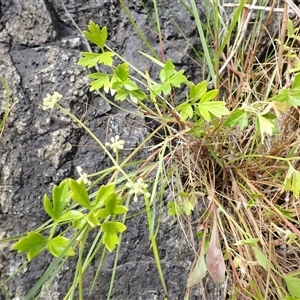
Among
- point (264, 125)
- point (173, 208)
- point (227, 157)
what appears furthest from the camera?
point (227, 157)

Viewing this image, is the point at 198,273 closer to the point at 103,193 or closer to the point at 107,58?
the point at 103,193

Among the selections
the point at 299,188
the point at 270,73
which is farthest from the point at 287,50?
the point at 299,188

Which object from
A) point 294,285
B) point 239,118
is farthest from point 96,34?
point 294,285

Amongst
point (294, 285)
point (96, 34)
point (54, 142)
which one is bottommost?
point (294, 285)

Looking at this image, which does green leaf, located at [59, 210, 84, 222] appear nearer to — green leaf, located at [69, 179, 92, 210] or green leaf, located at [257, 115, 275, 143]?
green leaf, located at [69, 179, 92, 210]

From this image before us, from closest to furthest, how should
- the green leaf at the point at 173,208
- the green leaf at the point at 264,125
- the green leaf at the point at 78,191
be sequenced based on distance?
the green leaf at the point at 78,191
the green leaf at the point at 264,125
the green leaf at the point at 173,208

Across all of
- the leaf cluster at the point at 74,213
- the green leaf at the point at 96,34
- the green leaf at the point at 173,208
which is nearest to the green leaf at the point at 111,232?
the leaf cluster at the point at 74,213

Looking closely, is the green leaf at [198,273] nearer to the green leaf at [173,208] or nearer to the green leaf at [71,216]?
the green leaf at [173,208]
